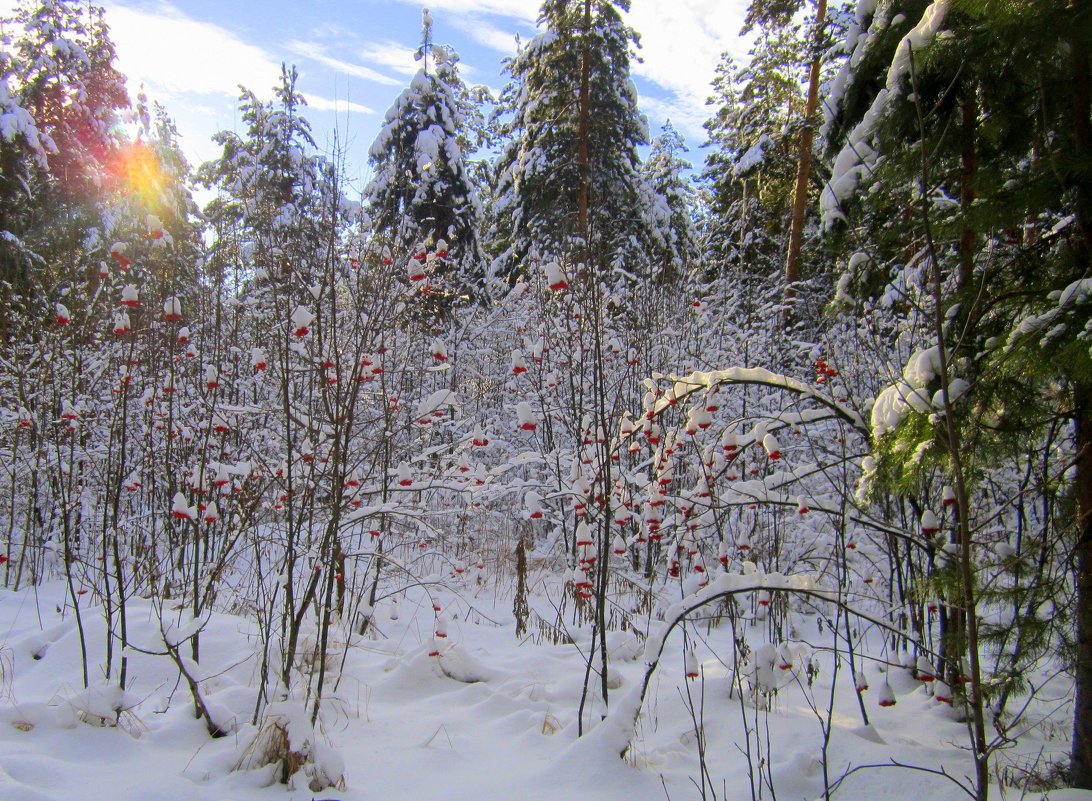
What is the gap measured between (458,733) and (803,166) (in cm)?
→ 1057

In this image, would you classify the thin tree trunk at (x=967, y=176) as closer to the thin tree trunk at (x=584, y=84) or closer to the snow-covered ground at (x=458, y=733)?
the snow-covered ground at (x=458, y=733)

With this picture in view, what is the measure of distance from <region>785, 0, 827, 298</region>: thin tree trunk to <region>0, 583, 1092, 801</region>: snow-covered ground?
7.62 meters

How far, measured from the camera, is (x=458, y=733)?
11.5 feet

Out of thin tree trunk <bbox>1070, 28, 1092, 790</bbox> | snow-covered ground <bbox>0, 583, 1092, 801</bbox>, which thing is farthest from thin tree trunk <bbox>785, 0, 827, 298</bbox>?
thin tree trunk <bbox>1070, 28, 1092, 790</bbox>

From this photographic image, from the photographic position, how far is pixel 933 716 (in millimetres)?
3543

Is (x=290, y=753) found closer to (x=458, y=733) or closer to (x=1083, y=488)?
(x=458, y=733)

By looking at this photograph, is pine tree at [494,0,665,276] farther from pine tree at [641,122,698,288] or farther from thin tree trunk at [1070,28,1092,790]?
thin tree trunk at [1070,28,1092,790]

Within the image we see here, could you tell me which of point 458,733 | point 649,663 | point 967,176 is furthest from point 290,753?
point 967,176

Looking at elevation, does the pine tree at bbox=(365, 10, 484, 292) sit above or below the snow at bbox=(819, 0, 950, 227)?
above

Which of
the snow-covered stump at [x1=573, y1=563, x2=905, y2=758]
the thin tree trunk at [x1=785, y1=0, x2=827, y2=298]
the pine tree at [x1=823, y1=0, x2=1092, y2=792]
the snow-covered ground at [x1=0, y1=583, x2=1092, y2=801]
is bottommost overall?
the snow-covered ground at [x1=0, y1=583, x2=1092, y2=801]

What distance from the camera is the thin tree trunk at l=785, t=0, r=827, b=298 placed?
416 inches

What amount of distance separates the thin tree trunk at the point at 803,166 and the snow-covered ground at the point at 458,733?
300 inches

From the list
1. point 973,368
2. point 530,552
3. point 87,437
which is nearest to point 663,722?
point 973,368

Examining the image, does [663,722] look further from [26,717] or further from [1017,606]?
[26,717]
